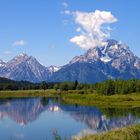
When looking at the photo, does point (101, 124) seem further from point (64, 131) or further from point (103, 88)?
point (103, 88)

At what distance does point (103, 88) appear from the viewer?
19538 cm

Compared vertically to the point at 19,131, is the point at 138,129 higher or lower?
higher

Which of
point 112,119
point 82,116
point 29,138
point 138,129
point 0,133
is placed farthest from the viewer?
point 82,116

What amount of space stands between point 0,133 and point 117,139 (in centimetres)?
3880

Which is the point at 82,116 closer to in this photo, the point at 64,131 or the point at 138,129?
the point at 64,131

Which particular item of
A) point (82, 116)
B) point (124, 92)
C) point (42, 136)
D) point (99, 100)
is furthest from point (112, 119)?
point (124, 92)

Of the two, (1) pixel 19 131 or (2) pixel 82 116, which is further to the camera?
(2) pixel 82 116

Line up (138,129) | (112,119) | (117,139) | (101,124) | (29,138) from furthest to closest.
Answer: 1. (112,119)
2. (101,124)
3. (29,138)
4. (117,139)
5. (138,129)

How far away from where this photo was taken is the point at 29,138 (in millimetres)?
67562

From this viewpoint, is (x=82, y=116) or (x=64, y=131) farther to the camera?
(x=82, y=116)

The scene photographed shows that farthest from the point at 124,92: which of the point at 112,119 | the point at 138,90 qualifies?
the point at 112,119

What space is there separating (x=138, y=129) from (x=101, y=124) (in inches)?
2697

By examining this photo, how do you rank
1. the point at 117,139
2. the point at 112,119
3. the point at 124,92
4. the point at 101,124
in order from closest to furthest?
the point at 117,139 → the point at 101,124 → the point at 112,119 → the point at 124,92

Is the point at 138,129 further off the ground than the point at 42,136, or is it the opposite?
the point at 138,129
